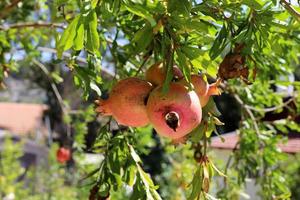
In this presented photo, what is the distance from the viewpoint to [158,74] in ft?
3.70

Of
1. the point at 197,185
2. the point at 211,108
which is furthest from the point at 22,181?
the point at 211,108

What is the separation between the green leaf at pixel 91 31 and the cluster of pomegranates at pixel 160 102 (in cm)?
10

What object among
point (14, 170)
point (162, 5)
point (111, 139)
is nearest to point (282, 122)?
point (111, 139)

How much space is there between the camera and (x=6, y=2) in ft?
9.80

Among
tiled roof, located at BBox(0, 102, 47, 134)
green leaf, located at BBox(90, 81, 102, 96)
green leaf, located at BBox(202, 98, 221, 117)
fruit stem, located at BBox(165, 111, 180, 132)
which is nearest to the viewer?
fruit stem, located at BBox(165, 111, 180, 132)

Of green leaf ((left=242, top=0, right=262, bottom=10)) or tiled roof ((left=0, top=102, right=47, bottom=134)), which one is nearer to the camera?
green leaf ((left=242, top=0, right=262, bottom=10))

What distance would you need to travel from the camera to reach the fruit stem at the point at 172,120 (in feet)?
3.22

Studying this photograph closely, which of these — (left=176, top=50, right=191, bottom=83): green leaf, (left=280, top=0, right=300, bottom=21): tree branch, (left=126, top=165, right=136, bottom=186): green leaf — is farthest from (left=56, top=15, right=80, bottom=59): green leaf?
(left=126, top=165, right=136, bottom=186): green leaf

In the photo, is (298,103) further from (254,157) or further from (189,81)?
(189,81)

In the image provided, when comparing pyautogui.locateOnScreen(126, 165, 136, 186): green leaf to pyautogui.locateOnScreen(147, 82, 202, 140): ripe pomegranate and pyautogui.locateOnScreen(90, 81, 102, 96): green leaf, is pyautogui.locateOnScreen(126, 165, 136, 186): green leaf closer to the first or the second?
pyautogui.locateOnScreen(90, 81, 102, 96): green leaf

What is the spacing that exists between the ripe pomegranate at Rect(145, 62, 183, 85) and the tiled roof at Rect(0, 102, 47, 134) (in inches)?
793

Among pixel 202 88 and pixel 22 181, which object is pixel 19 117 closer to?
pixel 22 181

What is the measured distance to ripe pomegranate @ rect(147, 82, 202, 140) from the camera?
99 cm

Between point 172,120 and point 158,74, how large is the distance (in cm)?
17
